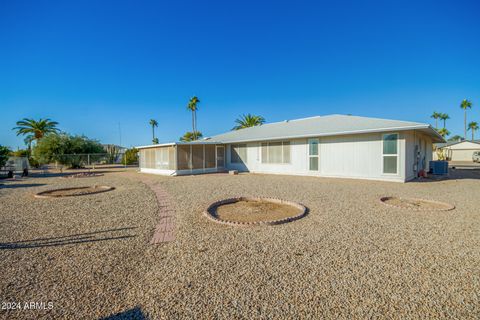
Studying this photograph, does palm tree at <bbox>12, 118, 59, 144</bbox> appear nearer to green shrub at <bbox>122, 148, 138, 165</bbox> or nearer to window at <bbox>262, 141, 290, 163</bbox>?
green shrub at <bbox>122, 148, 138, 165</bbox>

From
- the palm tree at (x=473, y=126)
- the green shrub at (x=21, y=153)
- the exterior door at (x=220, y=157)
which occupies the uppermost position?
the palm tree at (x=473, y=126)

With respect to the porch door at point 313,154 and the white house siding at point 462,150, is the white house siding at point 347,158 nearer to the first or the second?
the porch door at point 313,154

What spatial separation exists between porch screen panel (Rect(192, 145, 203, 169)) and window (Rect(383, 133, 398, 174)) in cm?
1196

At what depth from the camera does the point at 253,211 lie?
619cm

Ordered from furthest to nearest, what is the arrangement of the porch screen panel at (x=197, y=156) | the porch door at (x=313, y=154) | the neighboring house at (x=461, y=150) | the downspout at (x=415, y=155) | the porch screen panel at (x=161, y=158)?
the neighboring house at (x=461, y=150)
the porch screen panel at (x=161, y=158)
the porch screen panel at (x=197, y=156)
the porch door at (x=313, y=154)
the downspout at (x=415, y=155)

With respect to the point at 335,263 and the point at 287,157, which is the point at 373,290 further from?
the point at 287,157

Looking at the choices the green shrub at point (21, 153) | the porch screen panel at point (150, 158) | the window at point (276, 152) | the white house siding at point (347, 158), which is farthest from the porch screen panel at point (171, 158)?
the green shrub at point (21, 153)

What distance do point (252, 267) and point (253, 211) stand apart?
10.1ft

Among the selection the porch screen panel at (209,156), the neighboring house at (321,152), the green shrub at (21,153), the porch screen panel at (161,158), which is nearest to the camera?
the neighboring house at (321,152)

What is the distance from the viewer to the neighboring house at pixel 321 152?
1127cm

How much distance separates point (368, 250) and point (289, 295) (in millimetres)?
1880

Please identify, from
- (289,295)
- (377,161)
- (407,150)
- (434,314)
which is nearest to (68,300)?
(289,295)

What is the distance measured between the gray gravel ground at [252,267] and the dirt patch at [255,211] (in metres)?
0.47

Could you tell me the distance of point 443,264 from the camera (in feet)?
Answer: 10.3
